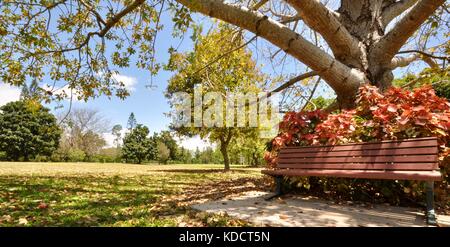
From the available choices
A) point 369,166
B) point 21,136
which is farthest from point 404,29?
point 21,136

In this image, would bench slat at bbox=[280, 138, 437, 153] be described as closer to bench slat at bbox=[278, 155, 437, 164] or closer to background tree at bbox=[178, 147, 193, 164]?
bench slat at bbox=[278, 155, 437, 164]

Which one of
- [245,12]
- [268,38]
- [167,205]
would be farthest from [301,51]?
[167,205]

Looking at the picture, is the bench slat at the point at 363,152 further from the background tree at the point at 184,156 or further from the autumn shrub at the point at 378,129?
the background tree at the point at 184,156

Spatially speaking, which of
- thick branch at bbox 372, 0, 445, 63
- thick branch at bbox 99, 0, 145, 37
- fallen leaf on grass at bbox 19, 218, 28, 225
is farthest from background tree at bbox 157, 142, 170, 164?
fallen leaf on grass at bbox 19, 218, 28, 225

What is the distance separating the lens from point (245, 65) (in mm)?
18875

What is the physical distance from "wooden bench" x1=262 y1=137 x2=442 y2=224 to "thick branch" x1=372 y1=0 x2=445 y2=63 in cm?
297

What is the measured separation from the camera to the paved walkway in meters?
4.09

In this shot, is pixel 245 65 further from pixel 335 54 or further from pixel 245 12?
pixel 245 12

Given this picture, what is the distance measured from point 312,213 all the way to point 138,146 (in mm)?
54617

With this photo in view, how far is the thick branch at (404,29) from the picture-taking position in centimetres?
576

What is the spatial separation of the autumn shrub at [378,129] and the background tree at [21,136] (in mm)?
44113

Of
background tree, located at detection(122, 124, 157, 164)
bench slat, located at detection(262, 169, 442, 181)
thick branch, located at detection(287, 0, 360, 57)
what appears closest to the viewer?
bench slat, located at detection(262, 169, 442, 181)

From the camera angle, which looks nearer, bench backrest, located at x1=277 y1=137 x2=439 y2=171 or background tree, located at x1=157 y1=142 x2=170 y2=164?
bench backrest, located at x1=277 y1=137 x2=439 y2=171

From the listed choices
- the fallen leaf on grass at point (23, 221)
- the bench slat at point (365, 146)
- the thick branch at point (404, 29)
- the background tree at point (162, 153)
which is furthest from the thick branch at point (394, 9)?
the background tree at point (162, 153)
